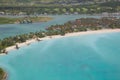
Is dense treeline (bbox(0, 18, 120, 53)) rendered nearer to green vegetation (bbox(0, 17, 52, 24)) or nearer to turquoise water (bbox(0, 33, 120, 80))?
turquoise water (bbox(0, 33, 120, 80))

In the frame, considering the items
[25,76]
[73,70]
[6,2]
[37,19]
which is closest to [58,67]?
[73,70]

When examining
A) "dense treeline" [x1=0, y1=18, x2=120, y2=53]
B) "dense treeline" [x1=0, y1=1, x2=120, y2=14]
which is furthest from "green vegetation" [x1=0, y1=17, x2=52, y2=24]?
"dense treeline" [x1=0, y1=18, x2=120, y2=53]

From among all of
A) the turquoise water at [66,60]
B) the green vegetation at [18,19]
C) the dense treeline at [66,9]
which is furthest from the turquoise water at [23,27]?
the turquoise water at [66,60]

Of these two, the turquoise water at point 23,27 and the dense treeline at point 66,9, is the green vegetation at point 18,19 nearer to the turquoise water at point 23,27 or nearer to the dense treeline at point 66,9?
the turquoise water at point 23,27

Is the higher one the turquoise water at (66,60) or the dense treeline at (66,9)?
the turquoise water at (66,60)

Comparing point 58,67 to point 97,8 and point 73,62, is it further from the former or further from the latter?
point 97,8

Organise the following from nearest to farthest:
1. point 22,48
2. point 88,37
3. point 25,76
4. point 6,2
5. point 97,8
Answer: point 25,76
point 22,48
point 88,37
point 97,8
point 6,2

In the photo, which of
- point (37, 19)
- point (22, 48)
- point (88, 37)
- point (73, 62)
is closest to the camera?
point (73, 62)
